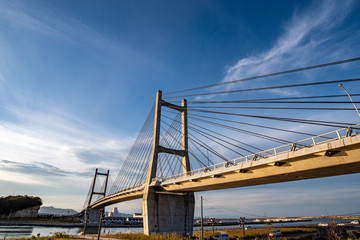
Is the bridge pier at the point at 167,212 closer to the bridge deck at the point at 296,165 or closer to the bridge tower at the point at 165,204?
the bridge tower at the point at 165,204

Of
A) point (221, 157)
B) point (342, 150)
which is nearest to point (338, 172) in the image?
point (342, 150)

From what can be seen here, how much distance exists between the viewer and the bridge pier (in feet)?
110

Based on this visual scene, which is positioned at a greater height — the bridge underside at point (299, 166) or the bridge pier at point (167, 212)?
the bridge underside at point (299, 166)

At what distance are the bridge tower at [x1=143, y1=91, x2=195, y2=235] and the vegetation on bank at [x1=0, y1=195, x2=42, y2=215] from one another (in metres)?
93.7

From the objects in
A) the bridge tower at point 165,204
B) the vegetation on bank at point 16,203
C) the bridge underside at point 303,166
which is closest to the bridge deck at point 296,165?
the bridge underside at point 303,166

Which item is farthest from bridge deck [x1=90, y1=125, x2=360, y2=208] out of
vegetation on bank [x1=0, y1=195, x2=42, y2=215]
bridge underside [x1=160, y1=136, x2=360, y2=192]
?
vegetation on bank [x1=0, y1=195, x2=42, y2=215]

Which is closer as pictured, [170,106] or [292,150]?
[292,150]

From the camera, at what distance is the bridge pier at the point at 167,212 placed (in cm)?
3341

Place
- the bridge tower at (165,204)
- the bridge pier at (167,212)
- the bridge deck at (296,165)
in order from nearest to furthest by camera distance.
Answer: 1. the bridge deck at (296,165)
2. the bridge pier at (167,212)
3. the bridge tower at (165,204)

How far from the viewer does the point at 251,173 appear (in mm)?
21766

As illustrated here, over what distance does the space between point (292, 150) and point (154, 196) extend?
2354cm

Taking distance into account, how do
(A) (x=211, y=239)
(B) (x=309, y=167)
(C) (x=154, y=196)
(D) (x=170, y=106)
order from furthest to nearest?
(D) (x=170, y=106) < (C) (x=154, y=196) < (A) (x=211, y=239) < (B) (x=309, y=167)

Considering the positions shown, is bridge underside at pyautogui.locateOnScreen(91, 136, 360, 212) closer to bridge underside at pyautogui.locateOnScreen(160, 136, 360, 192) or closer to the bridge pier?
bridge underside at pyautogui.locateOnScreen(160, 136, 360, 192)

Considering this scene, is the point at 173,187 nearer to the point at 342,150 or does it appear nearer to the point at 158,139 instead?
the point at 158,139
